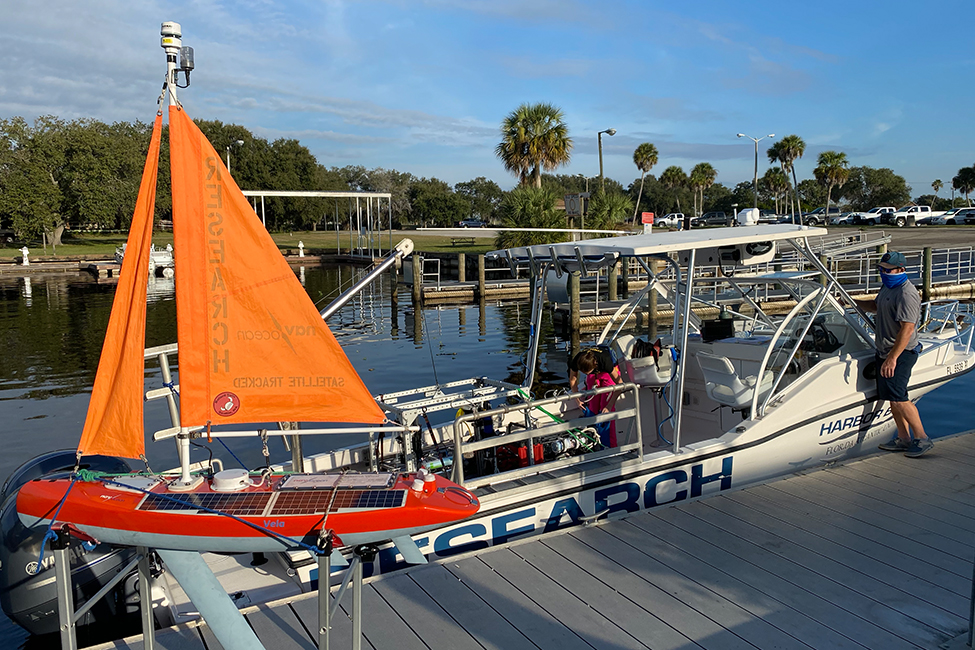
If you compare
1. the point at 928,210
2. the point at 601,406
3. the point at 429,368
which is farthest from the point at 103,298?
the point at 928,210

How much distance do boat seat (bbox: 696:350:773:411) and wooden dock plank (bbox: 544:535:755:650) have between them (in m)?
2.54

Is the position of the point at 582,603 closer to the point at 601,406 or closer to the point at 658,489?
the point at 658,489

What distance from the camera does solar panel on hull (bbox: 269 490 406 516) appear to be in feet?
12.8

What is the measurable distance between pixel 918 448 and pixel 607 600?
4.89 metres

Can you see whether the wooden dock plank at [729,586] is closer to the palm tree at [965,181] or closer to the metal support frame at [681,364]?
the metal support frame at [681,364]

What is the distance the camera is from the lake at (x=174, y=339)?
1191 centimetres

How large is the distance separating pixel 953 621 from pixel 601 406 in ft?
12.0

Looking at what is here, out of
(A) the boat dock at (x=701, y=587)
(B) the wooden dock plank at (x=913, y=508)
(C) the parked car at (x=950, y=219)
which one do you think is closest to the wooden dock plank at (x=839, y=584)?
(A) the boat dock at (x=701, y=587)

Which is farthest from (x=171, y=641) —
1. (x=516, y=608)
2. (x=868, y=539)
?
(x=868, y=539)

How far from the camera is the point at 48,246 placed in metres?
62.3

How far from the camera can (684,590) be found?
4.89 metres

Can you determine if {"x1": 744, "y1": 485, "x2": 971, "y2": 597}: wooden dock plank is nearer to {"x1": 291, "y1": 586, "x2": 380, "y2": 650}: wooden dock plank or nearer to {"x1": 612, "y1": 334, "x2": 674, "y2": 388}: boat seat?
{"x1": 612, "y1": 334, "x2": 674, "y2": 388}: boat seat

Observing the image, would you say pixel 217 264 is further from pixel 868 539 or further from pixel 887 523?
pixel 887 523

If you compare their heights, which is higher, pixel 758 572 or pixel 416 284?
pixel 416 284
